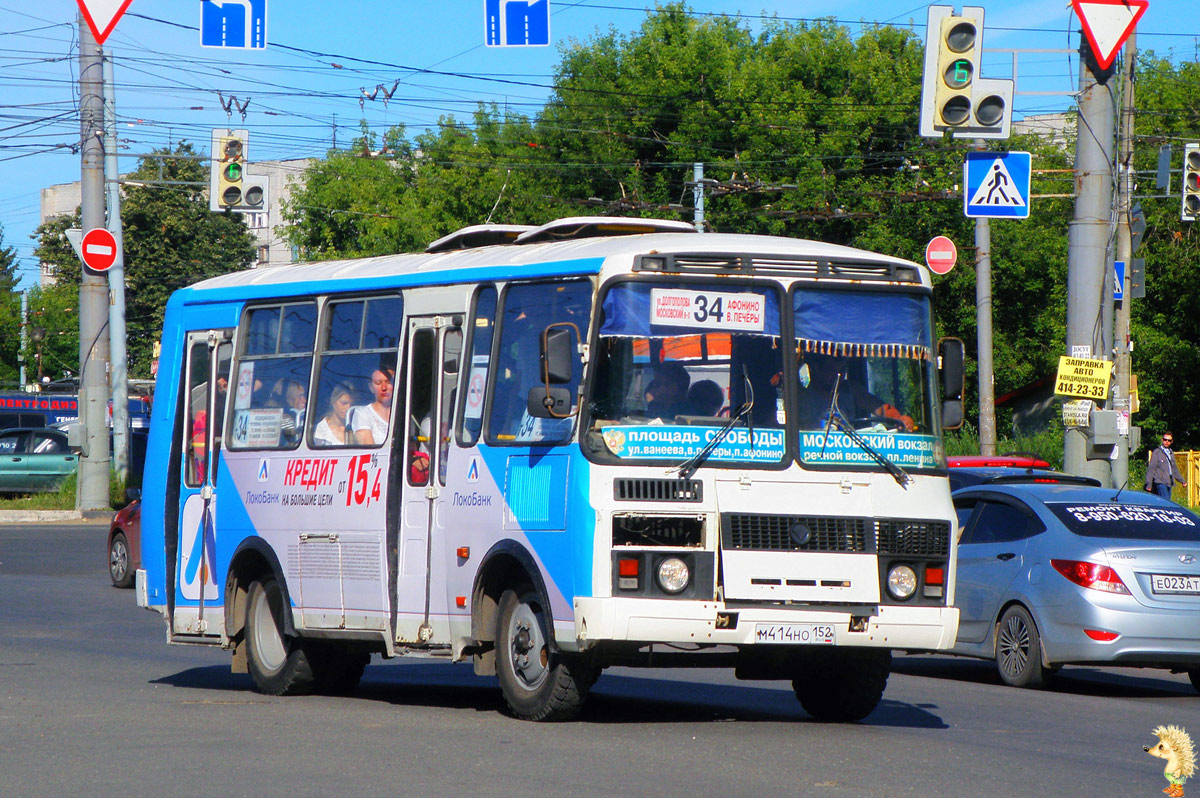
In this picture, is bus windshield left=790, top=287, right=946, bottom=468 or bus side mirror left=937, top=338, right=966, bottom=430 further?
bus side mirror left=937, top=338, right=966, bottom=430

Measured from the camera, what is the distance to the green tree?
249ft

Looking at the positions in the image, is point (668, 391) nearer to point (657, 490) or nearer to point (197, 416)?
point (657, 490)

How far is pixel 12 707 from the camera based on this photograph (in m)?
10.7

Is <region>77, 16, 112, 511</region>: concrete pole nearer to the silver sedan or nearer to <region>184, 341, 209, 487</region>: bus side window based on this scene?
<region>184, 341, 209, 487</region>: bus side window

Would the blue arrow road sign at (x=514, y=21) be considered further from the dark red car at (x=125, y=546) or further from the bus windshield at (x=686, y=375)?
the bus windshield at (x=686, y=375)

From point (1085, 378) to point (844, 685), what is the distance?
7.87 meters

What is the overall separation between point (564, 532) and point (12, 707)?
3866 millimetres

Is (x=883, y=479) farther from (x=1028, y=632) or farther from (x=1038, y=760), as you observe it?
(x=1028, y=632)

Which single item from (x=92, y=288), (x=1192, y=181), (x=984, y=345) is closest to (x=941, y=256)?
(x=984, y=345)

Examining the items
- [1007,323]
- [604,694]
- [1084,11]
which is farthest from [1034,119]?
[604,694]

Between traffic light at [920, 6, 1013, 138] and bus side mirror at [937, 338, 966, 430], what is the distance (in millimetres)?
5269

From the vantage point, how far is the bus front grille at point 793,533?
926 centimetres

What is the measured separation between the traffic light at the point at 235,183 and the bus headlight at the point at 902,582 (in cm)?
1700

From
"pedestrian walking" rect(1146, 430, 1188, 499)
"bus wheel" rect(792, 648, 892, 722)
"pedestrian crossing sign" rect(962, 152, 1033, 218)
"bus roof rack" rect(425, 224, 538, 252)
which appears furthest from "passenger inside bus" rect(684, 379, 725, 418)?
"pedestrian walking" rect(1146, 430, 1188, 499)
